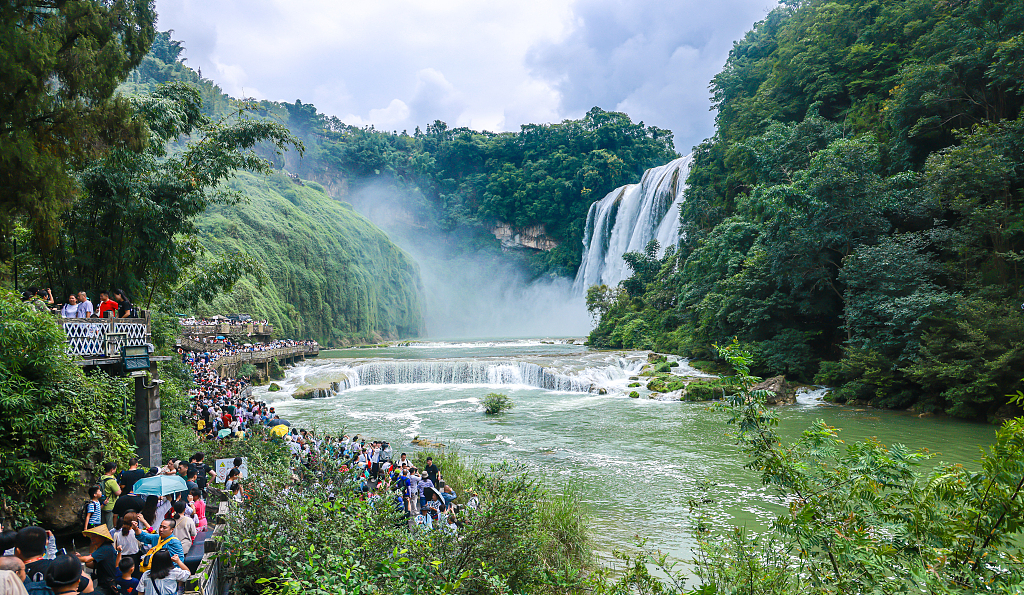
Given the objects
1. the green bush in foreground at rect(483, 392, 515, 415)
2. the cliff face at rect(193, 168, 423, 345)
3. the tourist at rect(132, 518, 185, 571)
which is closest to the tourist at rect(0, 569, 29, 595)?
the tourist at rect(132, 518, 185, 571)

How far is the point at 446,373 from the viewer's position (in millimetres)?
25922

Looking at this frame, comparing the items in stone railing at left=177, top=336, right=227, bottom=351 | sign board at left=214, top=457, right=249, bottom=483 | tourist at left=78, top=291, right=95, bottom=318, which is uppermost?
tourist at left=78, top=291, right=95, bottom=318

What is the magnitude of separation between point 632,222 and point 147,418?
4084 centimetres

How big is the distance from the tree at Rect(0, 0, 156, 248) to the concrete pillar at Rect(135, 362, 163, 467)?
2718 millimetres

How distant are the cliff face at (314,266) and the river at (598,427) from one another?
2168 centimetres

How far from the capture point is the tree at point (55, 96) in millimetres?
6125

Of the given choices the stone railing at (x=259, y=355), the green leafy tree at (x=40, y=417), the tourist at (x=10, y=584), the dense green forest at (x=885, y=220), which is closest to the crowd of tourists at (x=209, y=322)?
the stone railing at (x=259, y=355)

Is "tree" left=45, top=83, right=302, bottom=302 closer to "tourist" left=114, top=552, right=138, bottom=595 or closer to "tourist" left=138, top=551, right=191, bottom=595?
"tourist" left=114, top=552, right=138, bottom=595

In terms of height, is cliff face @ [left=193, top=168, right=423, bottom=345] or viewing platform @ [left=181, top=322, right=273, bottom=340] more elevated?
cliff face @ [left=193, top=168, right=423, bottom=345]

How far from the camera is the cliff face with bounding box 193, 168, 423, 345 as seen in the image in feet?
146

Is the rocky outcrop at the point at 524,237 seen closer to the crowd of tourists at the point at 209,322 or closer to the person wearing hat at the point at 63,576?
the crowd of tourists at the point at 209,322

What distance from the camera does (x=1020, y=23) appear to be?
52.5ft

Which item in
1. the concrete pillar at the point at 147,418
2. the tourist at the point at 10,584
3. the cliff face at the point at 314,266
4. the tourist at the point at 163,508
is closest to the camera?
the tourist at the point at 10,584

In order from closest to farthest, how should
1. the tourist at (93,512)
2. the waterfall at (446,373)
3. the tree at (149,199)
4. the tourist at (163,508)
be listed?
the tourist at (93,512)
the tourist at (163,508)
the tree at (149,199)
the waterfall at (446,373)
